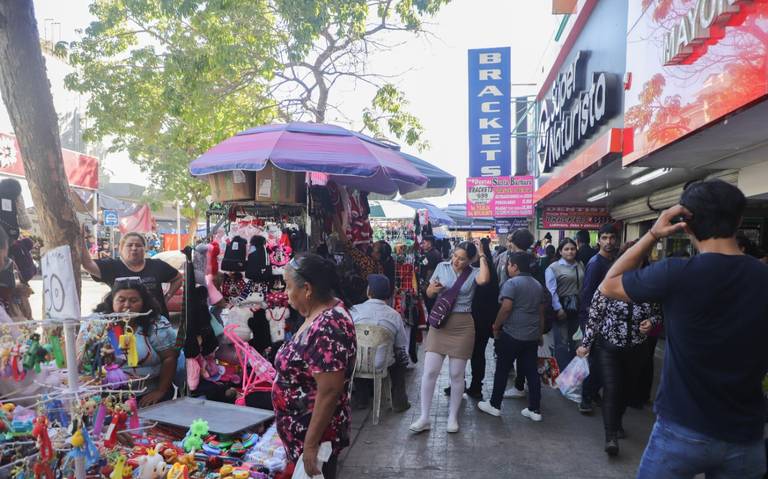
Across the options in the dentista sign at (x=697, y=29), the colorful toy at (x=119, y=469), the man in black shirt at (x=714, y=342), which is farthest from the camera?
the dentista sign at (x=697, y=29)

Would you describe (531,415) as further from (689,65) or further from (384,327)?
(689,65)

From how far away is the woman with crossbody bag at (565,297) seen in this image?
5.88m

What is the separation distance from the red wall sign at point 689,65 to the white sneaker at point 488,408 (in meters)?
3.15

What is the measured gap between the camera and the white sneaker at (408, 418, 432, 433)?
4672 mm

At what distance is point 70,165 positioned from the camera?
15383 millimetres

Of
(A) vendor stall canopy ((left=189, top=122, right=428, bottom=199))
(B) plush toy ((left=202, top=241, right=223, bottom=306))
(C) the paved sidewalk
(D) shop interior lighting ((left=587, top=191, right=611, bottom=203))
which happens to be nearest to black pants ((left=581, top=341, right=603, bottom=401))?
(C) the paved sidewalk

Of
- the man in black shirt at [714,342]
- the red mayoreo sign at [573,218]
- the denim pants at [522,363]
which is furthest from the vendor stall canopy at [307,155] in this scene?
the red mayoreo sign at [573,218]

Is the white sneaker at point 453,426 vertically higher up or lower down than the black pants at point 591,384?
lower down

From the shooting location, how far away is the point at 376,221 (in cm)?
1102

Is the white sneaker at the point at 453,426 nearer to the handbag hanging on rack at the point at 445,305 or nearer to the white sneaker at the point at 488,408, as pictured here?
the white sneaker at the point at 488,408

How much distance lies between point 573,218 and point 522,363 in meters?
8.17

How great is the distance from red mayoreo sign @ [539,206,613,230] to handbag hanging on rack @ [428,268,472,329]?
833 centimetres

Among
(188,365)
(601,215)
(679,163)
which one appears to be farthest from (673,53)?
(601,215)

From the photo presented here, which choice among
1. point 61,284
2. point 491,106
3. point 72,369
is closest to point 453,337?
point 72,369
